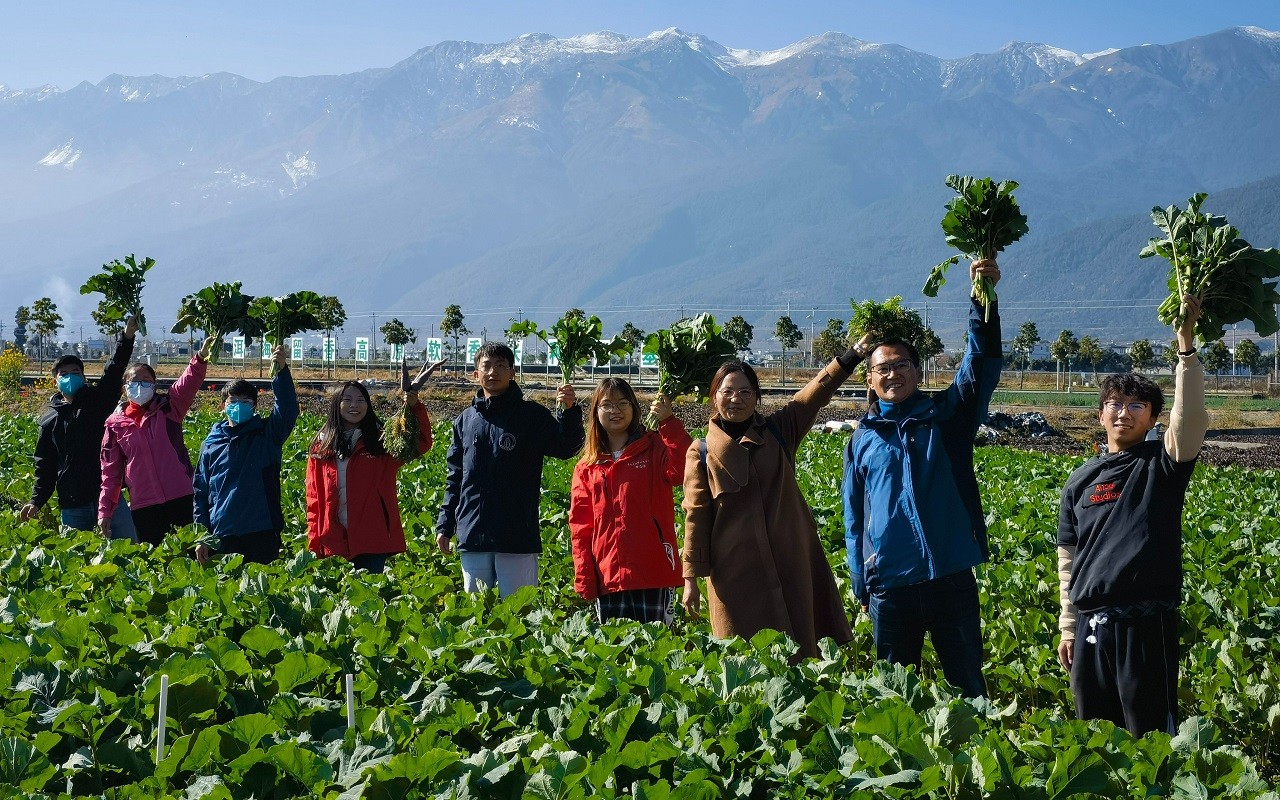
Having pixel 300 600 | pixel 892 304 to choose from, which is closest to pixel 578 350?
pixel 892 304

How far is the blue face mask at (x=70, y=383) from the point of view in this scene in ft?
28.4

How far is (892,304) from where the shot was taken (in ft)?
19.6

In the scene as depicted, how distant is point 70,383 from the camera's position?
869 centimetres

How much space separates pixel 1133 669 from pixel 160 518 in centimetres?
662

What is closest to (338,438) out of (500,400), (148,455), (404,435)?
(404,435)

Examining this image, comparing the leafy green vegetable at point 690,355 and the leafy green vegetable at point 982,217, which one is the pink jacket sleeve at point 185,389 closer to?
the leafy green vegetable at point 690,355

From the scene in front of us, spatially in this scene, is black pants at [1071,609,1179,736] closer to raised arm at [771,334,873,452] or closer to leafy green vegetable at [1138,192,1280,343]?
leafy green vegetable at [1138,192,1280,343]

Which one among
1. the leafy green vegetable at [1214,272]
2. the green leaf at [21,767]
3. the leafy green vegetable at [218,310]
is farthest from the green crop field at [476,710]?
the leafy green vegetable at [218,310]

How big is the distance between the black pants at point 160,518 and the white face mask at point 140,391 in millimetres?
740

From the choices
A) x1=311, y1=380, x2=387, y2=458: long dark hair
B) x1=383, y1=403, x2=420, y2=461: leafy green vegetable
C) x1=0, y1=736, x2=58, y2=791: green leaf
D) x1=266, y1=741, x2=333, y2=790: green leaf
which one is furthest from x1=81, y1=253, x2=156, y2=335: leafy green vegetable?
x1=266, y1=741, x2=333, y2=790: green leaf

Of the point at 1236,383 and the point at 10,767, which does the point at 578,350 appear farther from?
the point at 1236,383

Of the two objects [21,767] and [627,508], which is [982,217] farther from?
[21,767]

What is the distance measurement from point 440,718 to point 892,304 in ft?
12.0

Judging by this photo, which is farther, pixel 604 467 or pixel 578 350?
pixel 578 350
